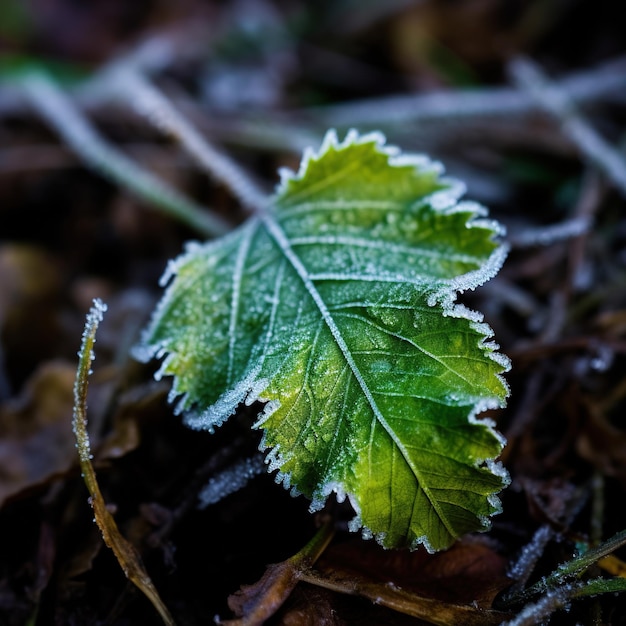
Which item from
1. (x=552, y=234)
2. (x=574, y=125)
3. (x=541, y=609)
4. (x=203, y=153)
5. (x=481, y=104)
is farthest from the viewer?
Result: (x=481, y=104)

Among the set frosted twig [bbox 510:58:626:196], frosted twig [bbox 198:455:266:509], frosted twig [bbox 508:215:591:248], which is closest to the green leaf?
frosted twig [bbox 198:455:266:509]

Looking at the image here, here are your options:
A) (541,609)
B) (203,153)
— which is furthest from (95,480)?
(203,153)

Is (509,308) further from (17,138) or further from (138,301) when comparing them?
(17,138)

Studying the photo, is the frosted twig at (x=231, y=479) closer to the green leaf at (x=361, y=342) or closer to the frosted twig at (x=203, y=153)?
the green leaf at (x=361, y=342)

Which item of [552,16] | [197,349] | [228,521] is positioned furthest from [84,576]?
Answer: [552,16]

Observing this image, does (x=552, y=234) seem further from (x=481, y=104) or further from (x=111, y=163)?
(x=111, y=163)

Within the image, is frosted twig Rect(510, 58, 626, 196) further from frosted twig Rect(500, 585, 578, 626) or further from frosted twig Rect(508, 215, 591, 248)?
frosted twig Rect(500, 585, 578, 626)

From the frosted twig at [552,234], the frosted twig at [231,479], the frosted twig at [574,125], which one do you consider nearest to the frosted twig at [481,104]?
the frosted twig at [574,125]
